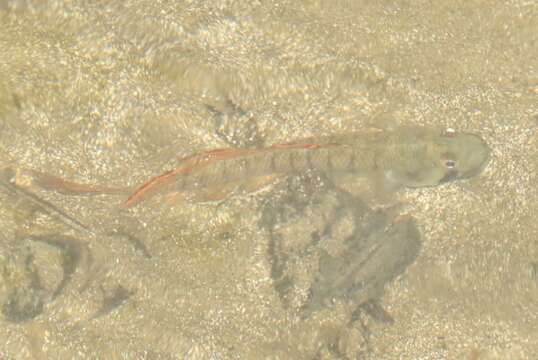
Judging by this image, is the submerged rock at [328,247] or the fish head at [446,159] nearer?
the submerged rock at [328,247]

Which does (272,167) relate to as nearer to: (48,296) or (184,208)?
(184,208)

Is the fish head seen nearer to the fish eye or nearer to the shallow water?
the fish eye

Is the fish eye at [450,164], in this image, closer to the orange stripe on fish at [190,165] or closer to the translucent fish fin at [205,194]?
the orange stripe on fish at [190,165]

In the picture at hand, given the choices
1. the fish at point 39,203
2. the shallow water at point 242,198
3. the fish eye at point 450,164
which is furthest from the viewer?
the fish eye at point 450,164

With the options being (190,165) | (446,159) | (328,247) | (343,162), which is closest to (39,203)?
(190,165)

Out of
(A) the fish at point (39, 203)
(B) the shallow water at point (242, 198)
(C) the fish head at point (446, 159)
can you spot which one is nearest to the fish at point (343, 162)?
(C) the fish head at point (446, 159)

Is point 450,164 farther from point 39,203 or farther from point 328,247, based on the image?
point 39,203
